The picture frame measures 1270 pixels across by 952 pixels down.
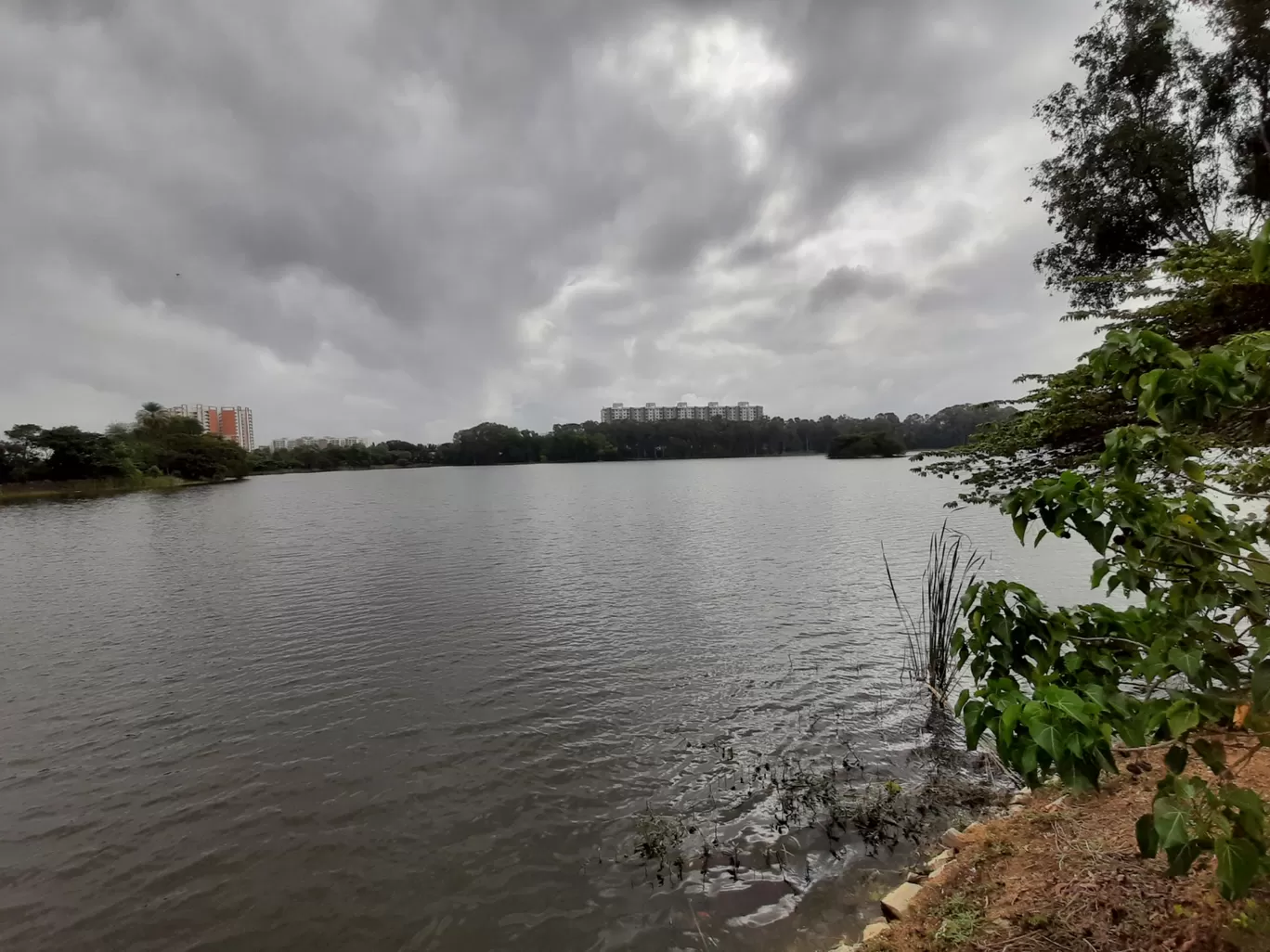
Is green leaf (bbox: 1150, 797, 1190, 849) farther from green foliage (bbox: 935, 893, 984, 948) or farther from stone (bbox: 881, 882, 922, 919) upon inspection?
stone (bbox: 881, 882, 922, 919)

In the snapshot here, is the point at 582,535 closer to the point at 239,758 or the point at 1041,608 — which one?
the point at 239,758

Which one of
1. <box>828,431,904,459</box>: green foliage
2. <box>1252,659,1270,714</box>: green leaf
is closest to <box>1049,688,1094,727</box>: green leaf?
<box>1252,659,1270,714</box>: green leaf

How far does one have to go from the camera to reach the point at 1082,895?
381cm

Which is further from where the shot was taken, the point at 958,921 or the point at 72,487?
the point at 72,487

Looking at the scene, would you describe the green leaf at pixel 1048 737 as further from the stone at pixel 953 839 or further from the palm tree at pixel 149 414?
the palm tree at pixel 149 414

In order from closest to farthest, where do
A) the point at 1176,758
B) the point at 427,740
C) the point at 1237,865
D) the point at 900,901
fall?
the point at 1237,865 → the point at 1176,758 → the point at 900,901 → the point at 427,740

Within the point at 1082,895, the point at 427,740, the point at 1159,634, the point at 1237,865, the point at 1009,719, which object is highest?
the point at 1159,634

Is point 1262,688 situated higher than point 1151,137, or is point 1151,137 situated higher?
point 1151,137

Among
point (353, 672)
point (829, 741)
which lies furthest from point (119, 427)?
point (829, 741)

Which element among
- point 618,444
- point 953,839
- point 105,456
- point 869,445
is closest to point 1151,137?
point 953,839

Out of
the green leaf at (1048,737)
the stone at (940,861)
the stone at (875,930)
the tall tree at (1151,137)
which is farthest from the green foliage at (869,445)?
the green leaf at (1048,737)

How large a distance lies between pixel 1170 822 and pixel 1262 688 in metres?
0.61

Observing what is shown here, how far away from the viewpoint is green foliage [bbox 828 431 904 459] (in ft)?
300

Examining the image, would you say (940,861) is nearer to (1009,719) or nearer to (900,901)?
(900,901)
